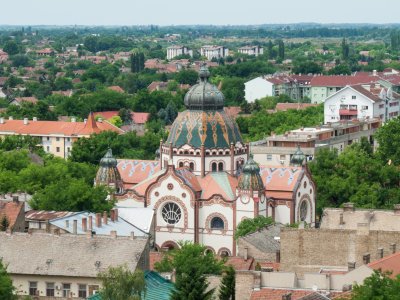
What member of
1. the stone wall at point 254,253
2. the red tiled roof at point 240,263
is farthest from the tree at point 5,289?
the stone wall at point 254,253

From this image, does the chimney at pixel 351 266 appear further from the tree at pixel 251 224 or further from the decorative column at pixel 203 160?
the decorative column at pixel 203 160

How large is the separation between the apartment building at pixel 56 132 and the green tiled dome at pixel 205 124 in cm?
4607

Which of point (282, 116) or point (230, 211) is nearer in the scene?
point (230, 211)

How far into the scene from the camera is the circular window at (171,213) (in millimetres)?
89875

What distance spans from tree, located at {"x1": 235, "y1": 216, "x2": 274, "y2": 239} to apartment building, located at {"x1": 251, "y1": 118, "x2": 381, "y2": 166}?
30.5 metres

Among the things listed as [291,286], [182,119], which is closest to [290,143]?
[182,119]

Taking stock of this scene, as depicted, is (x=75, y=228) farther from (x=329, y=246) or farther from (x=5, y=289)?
(x=5, y=289)

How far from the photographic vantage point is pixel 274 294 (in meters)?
53.6

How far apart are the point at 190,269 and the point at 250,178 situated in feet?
83.2

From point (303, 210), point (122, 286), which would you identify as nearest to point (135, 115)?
point (303, 210)

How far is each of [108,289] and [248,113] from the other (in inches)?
5083

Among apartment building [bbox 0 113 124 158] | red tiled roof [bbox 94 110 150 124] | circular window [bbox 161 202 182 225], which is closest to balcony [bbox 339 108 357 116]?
red tiled roof [bbox 94 110 150 124]

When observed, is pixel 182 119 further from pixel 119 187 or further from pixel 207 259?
pixel 207 259

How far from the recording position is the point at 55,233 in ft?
224
